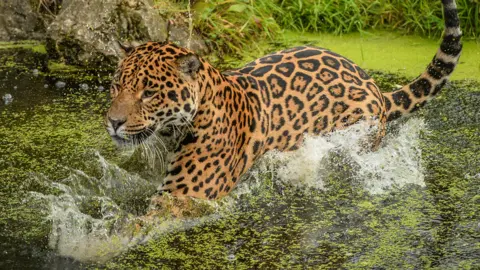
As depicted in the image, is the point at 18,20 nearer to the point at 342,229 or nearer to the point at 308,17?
the point at 308,17

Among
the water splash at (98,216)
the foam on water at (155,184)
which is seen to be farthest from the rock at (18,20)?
the water splash at (98,216)

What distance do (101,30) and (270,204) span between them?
13.2 feet

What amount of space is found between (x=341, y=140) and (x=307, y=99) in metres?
0.41

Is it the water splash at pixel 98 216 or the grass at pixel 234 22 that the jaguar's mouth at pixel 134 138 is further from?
the grass at pixel 234 22

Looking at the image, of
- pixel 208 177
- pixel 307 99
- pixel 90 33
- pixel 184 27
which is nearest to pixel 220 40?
pixel 184 27

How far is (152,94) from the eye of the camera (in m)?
5.99

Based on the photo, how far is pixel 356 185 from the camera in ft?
22.7

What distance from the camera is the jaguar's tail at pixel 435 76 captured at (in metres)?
6.90

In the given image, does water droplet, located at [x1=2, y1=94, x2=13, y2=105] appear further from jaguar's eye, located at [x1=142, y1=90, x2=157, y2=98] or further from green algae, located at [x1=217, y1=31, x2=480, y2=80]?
jaguar's eye, located at [x1=142, y1=90, x2=157, y2=98]

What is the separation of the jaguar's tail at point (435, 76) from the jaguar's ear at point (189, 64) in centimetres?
191

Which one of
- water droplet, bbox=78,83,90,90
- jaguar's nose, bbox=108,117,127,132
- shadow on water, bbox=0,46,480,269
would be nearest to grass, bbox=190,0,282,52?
water droplet, bbox=78,83,90,90

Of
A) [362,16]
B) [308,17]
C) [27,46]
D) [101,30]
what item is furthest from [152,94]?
[362,16]

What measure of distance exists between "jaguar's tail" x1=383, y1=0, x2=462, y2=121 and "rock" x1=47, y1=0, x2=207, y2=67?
3212mm

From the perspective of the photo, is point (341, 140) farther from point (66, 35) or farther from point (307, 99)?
point (66, 35)
